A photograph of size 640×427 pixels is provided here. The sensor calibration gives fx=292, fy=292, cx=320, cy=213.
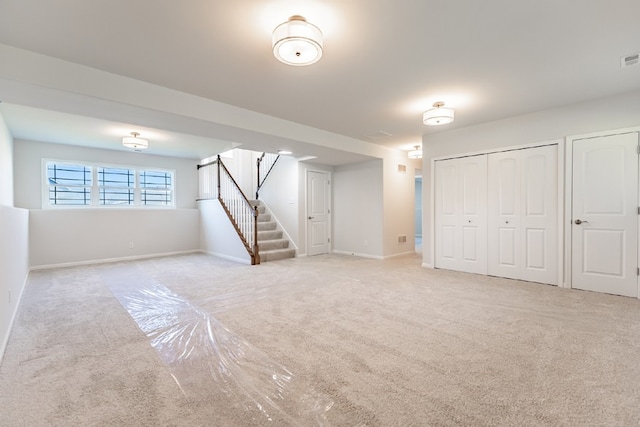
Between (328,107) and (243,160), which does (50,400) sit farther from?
(243,160)

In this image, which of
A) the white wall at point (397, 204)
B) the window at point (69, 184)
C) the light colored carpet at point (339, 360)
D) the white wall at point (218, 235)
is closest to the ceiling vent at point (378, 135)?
the white wall at point (397, 204)

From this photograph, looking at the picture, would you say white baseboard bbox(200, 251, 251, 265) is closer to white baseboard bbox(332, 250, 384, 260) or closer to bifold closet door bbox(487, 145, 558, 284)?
white baseboard bbox(332, 250, 384, 260)

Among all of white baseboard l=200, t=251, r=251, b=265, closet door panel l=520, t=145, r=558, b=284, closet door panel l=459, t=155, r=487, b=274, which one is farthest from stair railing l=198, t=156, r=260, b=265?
closet door panel l=520, t=145, r=558, b=284

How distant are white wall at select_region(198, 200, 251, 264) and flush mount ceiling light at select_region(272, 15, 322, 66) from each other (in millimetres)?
4640

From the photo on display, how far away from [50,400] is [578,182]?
231 inches

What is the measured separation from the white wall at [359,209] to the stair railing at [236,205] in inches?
88.8

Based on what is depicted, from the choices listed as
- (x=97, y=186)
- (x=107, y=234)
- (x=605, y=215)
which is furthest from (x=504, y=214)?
(x=97, y=186)

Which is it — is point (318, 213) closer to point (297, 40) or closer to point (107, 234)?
point (107, 234)

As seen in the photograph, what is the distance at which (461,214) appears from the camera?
204 inches

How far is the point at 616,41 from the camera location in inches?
99.5

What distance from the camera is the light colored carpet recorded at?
5.42ft

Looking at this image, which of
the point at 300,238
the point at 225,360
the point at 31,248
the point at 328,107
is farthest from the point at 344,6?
the point at 31,248

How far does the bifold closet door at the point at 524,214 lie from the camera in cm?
428

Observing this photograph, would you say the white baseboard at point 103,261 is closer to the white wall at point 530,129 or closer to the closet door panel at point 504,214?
the white wall at point 530,129
